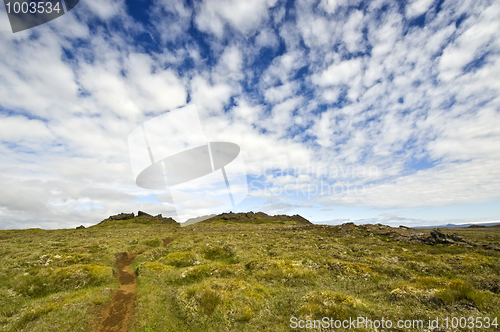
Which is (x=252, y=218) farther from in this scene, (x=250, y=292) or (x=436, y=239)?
(x=250, y=292)

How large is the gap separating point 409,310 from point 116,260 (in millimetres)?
39031

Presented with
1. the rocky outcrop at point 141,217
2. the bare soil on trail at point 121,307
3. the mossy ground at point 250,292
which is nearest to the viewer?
the mossy ground at point 250,292

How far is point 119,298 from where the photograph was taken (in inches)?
813

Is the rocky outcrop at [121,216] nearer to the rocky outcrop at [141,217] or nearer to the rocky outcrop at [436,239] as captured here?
the rocky outcrop at [141,217]

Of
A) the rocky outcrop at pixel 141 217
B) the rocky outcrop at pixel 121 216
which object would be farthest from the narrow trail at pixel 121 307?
the rocky outcrop at pixel 121 216

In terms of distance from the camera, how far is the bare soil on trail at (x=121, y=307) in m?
16.1

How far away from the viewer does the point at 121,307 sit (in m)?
18.8

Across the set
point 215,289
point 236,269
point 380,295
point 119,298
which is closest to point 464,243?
point 380,295

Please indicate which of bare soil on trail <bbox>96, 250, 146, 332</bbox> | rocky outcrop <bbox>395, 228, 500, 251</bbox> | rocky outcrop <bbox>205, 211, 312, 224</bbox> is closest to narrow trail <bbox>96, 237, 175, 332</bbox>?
bare soil on trail <bbox>96, 250, 146, 332</bbox>

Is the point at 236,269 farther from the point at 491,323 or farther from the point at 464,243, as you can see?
the point at 464,243

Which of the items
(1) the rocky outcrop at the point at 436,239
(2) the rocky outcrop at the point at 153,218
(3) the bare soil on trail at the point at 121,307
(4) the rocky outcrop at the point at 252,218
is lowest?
(1) the rocky outcrop at the point at 436,239

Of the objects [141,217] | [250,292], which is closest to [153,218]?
[141,217]

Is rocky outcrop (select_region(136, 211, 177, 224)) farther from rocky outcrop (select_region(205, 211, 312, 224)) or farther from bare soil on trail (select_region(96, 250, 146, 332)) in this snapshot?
bare soil on trail (select_region(96, 250, 146, 332))

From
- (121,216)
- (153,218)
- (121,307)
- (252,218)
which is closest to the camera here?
(121,307)
